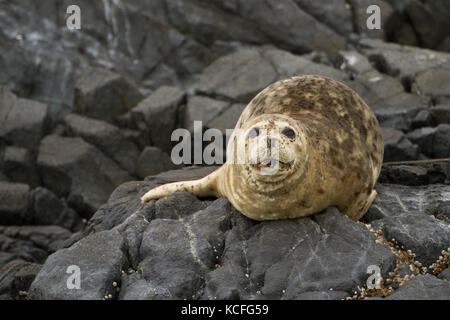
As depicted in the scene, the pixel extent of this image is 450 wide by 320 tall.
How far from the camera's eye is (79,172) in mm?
15086

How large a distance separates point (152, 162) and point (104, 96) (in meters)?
2.09

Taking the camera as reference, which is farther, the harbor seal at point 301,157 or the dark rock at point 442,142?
the dark rock at point 442,142

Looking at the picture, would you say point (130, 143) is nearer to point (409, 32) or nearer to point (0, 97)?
point (0, 97)

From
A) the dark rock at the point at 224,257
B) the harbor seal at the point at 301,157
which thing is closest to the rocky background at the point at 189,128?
the dark rock at the point at 224,257

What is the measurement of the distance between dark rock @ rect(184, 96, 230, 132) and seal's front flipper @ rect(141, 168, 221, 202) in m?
6.78

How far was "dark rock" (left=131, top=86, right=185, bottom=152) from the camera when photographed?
15.9m

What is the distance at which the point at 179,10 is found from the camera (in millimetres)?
18875

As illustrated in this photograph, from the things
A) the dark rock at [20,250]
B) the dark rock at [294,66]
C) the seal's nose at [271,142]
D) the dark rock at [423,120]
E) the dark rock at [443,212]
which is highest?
the dark rock at [294,66]

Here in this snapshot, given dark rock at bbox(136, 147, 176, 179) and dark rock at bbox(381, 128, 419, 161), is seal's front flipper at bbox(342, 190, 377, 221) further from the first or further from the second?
dark rock at bbox(136, 147, 176, 179)

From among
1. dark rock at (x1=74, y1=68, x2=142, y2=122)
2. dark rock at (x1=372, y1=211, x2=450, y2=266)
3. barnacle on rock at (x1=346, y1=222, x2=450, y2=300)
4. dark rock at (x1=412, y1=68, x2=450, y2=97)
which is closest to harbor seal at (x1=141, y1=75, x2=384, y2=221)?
dark rock at (x1=372, y1=211, x2=450, y2=266)

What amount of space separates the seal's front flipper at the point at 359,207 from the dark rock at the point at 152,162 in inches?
335

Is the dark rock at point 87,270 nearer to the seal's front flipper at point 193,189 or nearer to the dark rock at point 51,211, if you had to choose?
the seal's front flipper at point 193,189

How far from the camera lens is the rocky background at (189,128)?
6.49 meters
